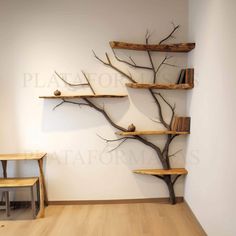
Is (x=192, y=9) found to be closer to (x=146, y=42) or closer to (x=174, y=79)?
(x=146, y=42)

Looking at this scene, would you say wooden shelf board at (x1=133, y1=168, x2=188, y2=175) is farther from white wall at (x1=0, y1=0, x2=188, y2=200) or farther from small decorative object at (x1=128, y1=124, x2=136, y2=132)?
small decorative object at (x1=128, y1=124, x2=136, y2=132)

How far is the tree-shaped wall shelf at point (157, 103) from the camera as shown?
2.84 m

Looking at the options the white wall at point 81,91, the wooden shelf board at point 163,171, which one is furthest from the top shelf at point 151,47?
the wooden shelf board at point 163,171

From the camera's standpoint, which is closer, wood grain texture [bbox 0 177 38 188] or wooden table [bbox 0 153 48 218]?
wood grain texture [bbox 0 177 38 188]

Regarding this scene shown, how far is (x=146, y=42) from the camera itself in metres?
2.94

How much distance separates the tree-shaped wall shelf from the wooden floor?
1.13 feet

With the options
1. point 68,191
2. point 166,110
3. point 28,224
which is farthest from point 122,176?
point 28,224

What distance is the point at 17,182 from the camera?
279 centimetres

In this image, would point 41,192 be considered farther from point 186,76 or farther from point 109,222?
point 186,76

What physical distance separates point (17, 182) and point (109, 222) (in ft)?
3.78

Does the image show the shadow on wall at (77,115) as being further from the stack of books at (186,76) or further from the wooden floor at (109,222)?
the wooden floor at (109,222)

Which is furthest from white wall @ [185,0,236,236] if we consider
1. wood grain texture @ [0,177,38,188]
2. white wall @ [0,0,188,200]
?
wood grain texture @ [0,177,38,188]

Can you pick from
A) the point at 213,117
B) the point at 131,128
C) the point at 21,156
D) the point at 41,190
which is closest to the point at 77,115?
the point at 131,128

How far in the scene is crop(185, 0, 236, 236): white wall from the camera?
1.81 metres
